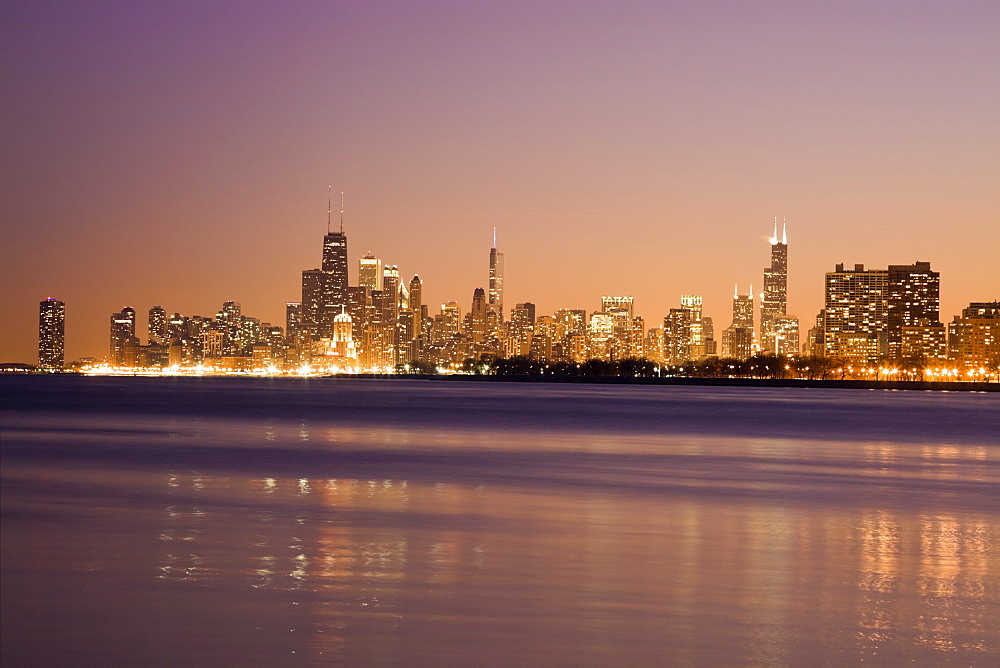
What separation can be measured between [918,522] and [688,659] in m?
14.7

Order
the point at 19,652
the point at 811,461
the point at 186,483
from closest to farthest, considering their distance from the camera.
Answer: the point at 19,652, the point at 186,483, the point at 811,461

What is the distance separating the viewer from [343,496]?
91.7 feet

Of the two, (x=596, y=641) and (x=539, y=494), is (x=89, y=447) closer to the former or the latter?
(x=539, y=494)

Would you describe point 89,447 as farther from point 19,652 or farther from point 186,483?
point 19,652

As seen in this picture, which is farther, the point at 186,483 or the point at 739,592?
the point at 186,483

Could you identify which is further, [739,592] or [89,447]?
[89,447]

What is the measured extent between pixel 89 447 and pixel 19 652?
3644 centimetres

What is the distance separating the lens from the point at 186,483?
31.0 m

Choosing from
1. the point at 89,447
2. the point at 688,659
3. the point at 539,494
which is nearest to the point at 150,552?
the point at 688,659

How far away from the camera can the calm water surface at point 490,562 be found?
12.4 m

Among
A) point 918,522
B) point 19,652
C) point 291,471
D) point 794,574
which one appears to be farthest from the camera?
point 291,471

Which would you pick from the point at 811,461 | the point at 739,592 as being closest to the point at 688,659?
the point at 739,592

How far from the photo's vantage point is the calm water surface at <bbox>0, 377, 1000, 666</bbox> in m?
12.4

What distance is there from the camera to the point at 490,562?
17984 millimetres
